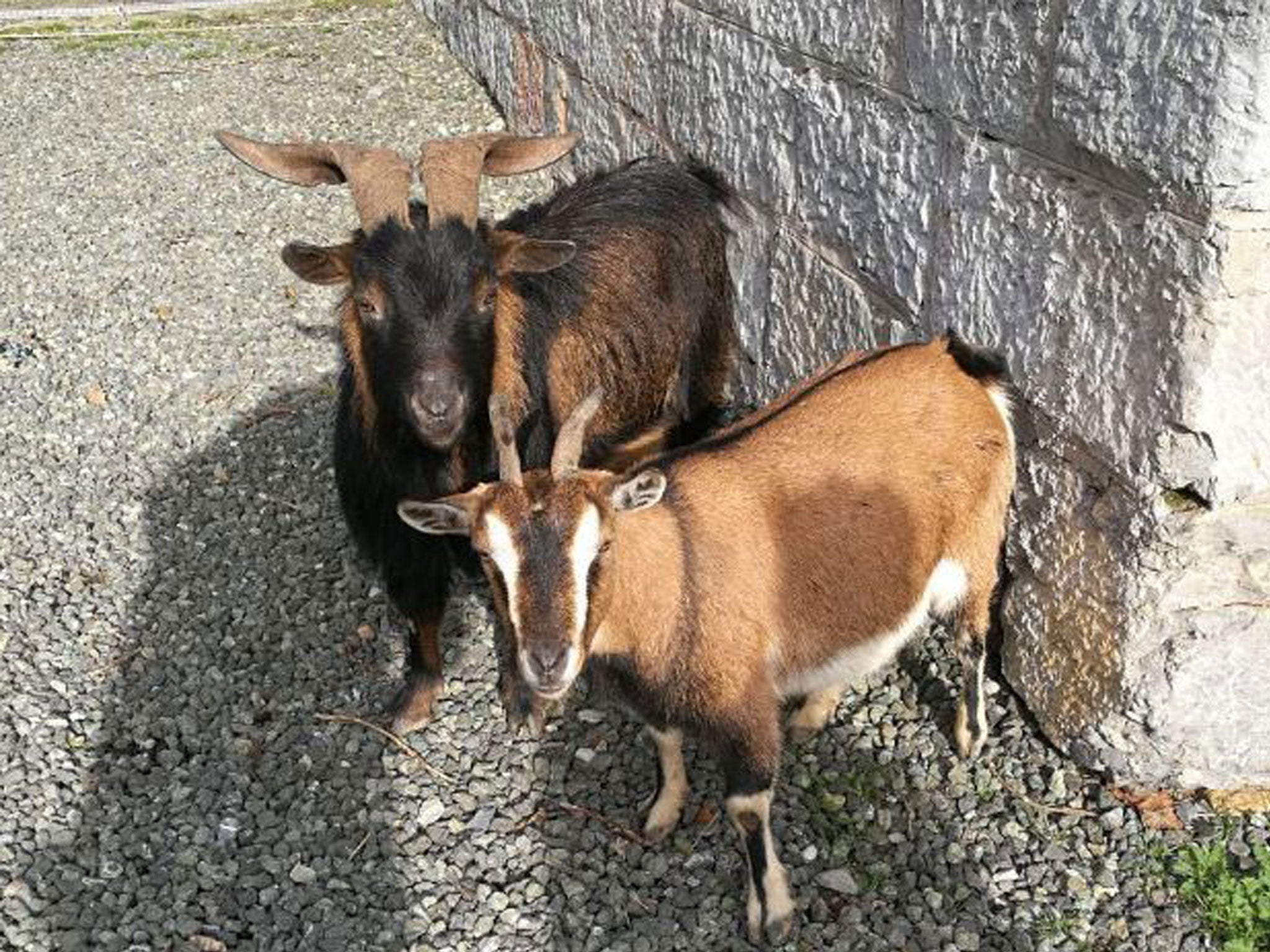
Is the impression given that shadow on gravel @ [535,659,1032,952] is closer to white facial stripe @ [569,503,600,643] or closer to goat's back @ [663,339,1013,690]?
goat's back @ [663,339,1013,690]

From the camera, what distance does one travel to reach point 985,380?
3.70 meters

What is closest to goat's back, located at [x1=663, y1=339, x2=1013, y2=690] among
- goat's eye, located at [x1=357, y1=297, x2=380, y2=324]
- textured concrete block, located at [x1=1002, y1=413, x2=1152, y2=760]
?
textured concrete block, located at [x1=1002, y1=413, x2=1152, y2=760]

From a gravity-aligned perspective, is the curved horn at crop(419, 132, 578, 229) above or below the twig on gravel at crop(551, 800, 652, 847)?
above

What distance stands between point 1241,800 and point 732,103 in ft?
10.4

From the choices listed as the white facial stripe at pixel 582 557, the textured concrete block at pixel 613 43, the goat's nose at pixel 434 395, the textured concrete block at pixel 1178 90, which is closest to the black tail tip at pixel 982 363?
the textured concrete block at pixel 1178 90

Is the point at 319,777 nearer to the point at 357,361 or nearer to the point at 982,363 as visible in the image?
the point at 357,361

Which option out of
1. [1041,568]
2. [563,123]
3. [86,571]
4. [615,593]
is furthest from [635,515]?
[563,123]

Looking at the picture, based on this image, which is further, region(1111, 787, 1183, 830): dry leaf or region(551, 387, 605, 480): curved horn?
region(1111, 787, 1183, 830): dry leaf

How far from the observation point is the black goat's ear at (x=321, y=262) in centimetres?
382

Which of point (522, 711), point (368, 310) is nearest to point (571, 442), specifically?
point (368, 310)

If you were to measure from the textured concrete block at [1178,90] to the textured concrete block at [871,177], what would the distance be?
76cm

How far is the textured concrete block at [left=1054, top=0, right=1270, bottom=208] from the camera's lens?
2.68 metres

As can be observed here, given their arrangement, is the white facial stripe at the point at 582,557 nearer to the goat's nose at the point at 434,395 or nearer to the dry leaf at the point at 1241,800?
the goat's nose at the point at 434,395

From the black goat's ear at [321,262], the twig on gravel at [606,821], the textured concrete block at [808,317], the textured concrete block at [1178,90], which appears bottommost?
the twig on gravel at [606,821]
